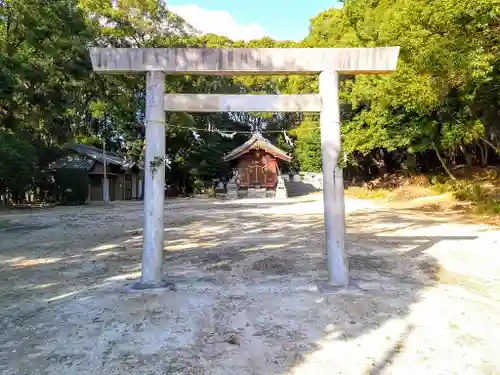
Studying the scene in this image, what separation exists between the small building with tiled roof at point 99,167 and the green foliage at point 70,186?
82 centimetres

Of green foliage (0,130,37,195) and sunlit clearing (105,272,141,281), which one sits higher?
green foliage (0,130,37,195)

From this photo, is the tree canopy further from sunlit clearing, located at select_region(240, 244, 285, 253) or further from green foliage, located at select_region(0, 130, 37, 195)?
sunlit clearing, located at select_region(240, 244, 285, 253)

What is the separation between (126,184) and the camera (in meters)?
34.2

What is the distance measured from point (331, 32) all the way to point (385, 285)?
19988 millimetres

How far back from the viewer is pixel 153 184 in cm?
591

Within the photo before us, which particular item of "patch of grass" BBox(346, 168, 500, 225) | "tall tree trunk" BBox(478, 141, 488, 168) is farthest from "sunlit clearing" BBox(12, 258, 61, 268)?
"tall tree trunk" BBox(478, 141, 488, 168)

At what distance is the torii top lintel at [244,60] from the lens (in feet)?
19.1

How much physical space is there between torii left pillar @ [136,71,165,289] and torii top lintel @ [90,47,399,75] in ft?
0.79

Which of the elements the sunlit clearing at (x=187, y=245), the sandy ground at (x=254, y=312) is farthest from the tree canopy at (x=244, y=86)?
the sandy ground at (x=254, y=312)

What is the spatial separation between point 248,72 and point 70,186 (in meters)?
21.3

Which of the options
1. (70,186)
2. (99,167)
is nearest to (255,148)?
(99,167)

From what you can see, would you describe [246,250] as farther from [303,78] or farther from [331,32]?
[303,78]

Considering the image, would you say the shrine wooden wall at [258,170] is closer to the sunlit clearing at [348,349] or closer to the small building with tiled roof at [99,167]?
the small building with tiled roof at [99,167]

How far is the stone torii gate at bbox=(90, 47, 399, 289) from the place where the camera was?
583cm
